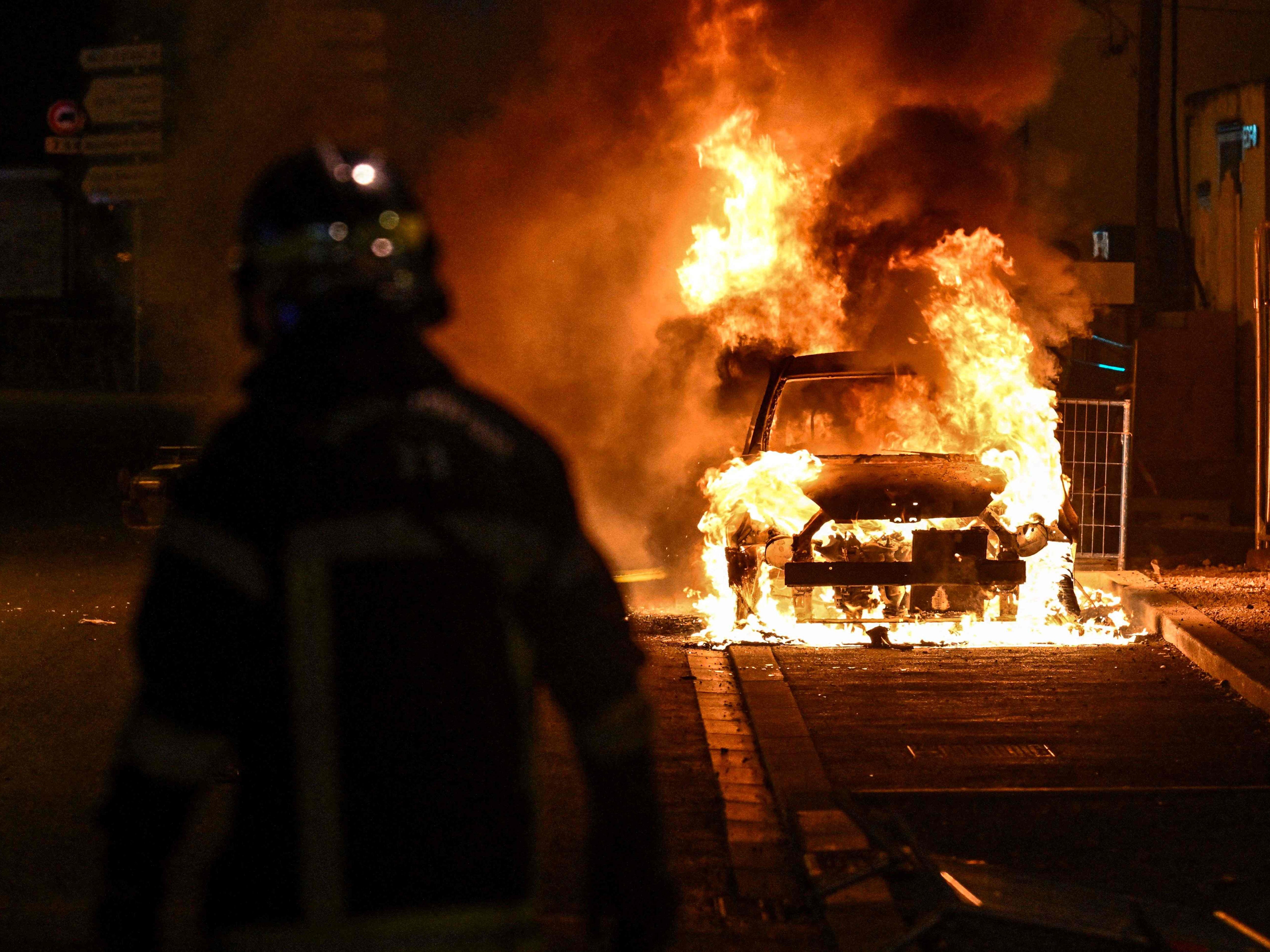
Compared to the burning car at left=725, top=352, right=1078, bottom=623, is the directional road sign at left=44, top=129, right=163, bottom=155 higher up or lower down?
higher up

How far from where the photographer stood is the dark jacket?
6.44ft

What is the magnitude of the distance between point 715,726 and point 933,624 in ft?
9.57

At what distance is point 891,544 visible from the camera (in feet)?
28.9

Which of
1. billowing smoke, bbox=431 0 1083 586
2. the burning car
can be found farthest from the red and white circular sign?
the burning car

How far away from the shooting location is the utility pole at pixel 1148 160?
1788 cm

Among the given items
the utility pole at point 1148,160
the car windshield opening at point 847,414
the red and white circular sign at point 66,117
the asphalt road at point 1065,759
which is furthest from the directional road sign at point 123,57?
the asphalt road at point 1065,759

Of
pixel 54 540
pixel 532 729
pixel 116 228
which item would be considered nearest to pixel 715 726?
pixel 532 729

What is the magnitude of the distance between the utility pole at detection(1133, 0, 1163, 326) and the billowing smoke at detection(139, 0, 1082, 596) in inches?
249

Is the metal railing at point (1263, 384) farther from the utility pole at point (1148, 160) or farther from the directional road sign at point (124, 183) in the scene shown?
the directional road sign at point (124, 183)

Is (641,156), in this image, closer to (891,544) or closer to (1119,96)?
(891,544)

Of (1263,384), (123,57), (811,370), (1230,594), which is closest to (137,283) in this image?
(123,57)

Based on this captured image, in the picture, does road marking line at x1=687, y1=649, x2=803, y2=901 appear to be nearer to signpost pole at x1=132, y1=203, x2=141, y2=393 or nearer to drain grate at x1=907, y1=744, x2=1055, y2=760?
drain grate at x1=907, y1=744, x2=1055, y2=760

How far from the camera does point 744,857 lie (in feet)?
16.0

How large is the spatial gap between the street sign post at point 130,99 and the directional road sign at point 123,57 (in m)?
0.22
